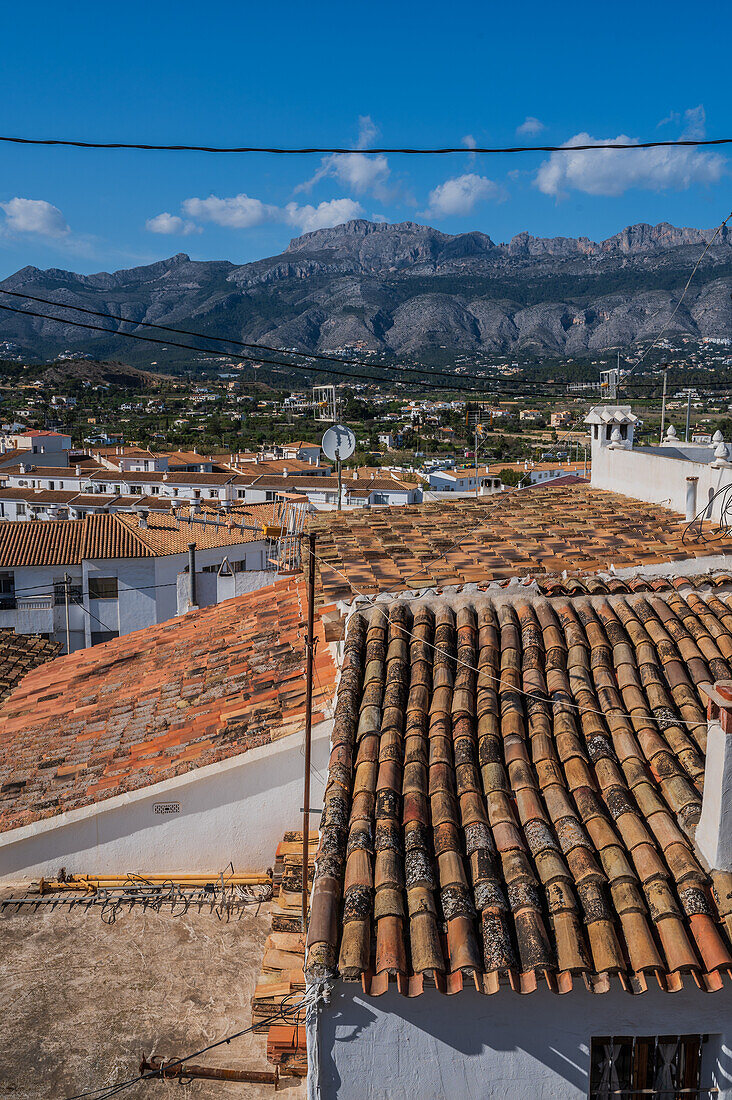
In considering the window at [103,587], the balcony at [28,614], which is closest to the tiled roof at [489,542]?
the window at [103,587]

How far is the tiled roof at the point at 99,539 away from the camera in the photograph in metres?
30.1

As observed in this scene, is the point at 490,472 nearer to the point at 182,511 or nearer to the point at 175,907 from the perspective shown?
the point at 182,511

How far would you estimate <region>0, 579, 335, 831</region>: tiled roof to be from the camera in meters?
7.06

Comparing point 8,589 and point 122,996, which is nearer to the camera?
point 122,996

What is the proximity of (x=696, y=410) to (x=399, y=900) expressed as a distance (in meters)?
110

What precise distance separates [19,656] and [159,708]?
8422mm

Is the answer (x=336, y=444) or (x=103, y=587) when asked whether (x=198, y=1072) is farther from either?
(x=103, y=587)

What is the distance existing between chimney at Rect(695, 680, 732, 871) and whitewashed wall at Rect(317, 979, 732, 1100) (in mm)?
671

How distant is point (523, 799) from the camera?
482 centimetres

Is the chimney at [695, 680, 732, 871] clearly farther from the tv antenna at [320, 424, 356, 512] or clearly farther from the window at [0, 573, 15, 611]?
the window at [0, 573, 15, 611]

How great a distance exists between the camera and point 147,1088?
4.80m

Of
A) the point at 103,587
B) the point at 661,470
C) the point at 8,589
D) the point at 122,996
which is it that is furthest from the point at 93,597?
the point at 122,996

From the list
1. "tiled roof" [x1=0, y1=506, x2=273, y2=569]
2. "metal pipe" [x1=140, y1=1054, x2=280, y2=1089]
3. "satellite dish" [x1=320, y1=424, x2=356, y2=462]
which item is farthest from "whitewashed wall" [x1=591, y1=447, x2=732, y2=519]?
"tiled roof" [x1=0, y1=506, x2=273, y2=569]

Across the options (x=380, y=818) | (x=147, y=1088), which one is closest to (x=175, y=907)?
(x=147, y=1088)
